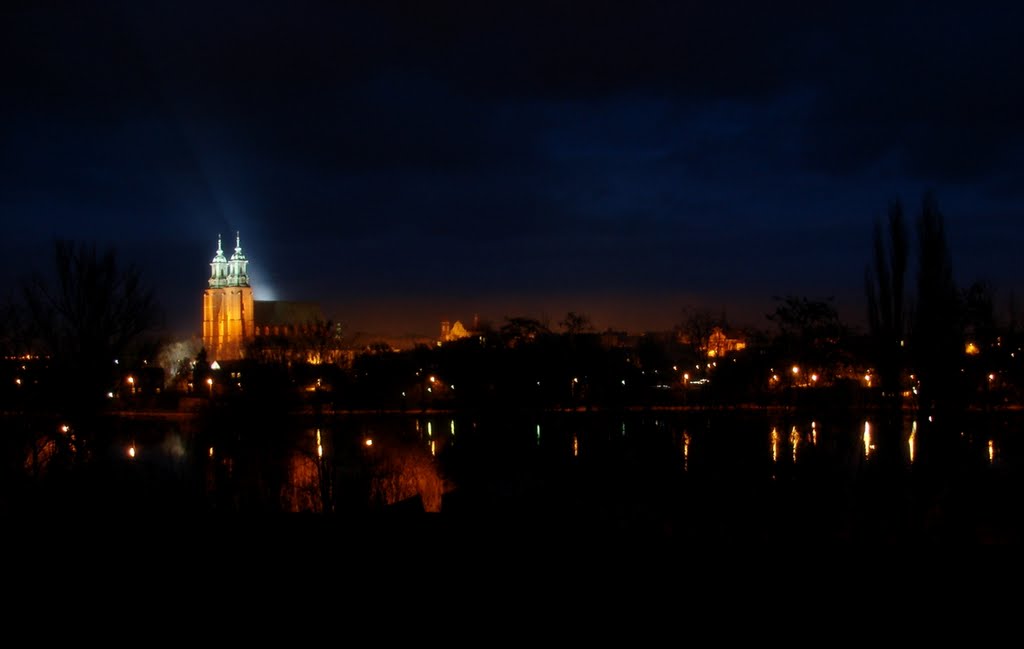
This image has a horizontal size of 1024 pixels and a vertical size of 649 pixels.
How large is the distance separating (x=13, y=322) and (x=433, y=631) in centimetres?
1779

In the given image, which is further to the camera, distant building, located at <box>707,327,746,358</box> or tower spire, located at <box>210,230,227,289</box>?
tower spire, located at <box>210,230,227,289</box>

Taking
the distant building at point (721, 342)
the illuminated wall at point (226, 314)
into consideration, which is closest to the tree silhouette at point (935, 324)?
the distant building at point (721, 342)

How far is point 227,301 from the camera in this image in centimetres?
12412

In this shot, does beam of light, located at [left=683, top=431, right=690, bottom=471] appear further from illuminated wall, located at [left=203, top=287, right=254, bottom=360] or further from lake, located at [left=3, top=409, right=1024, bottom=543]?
illuminated wall, located at [left=203, top=287, right=254, bottom=360]

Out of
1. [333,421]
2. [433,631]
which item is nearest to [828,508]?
[433,631]

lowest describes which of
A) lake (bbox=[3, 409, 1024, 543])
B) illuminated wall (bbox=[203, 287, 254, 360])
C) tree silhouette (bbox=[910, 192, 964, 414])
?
lake (bbox=[3, 409, 1024, 543])

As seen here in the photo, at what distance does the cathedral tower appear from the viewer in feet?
396

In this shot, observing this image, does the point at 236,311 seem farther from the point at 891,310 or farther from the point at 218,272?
the point at 891,310

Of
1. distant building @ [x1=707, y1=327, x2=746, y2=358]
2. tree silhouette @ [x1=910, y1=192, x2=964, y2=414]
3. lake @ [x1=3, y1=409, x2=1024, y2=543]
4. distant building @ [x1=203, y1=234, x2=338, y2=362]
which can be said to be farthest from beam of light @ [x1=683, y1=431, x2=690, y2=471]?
distant building @ [x1=203, y1=234, x2=338, y2=362]

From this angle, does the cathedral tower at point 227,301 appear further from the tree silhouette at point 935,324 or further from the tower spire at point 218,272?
the tree silhouette at point 935,324

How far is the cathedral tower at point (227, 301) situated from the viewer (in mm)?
120750

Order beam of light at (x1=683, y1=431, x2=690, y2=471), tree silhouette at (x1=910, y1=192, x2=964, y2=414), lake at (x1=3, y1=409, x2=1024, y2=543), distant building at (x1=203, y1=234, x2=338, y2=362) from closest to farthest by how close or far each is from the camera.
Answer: lake at (x1=3, y1=409, x2=1024, y2=543) < tree silhouette at (x1=910, y1=192, x2=964, y2=414) < beam of light at (x1=683, y1=431, x2=690, y2=471) < distant building at (x1=203, y1=234, x2=338, y2=362)

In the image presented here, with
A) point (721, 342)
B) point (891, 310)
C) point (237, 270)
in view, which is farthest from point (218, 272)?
point (891, 310)

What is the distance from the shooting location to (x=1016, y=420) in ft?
105
